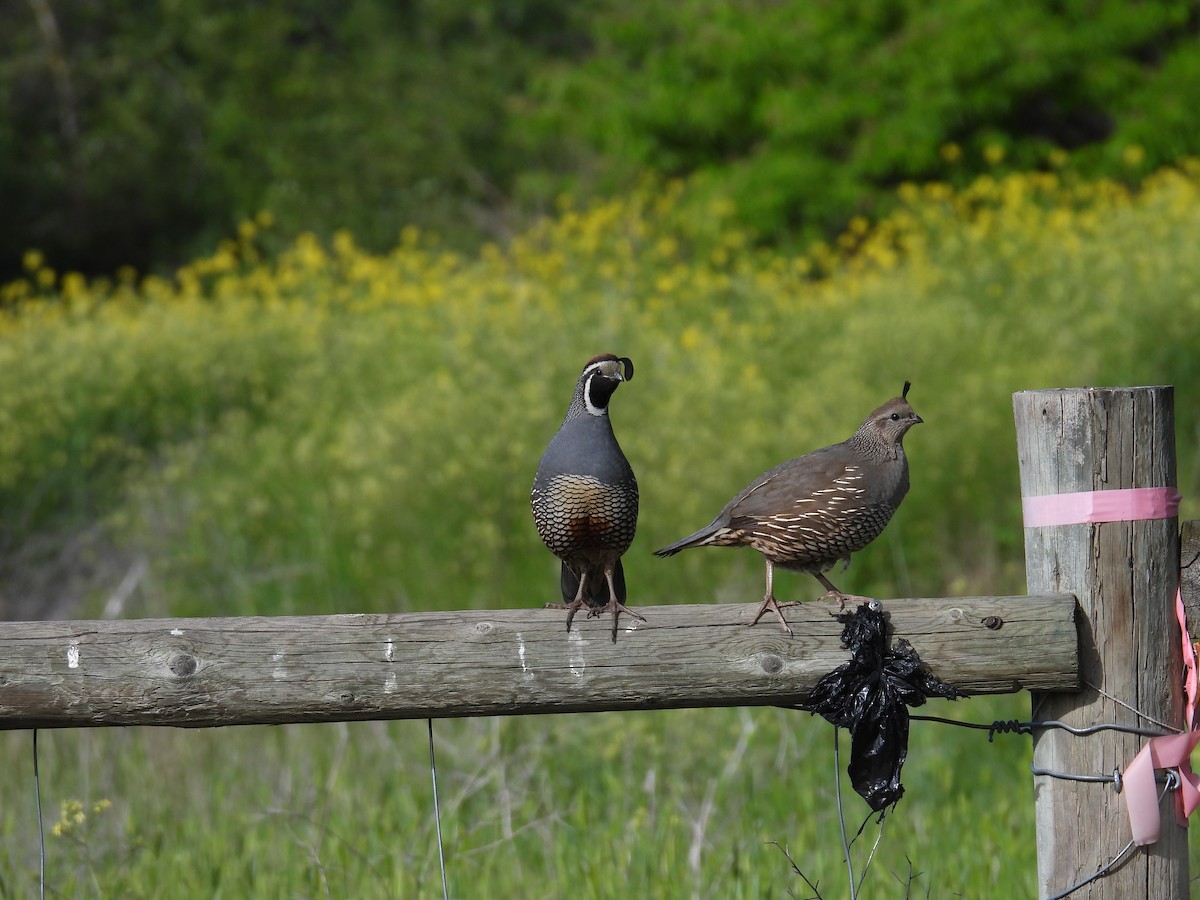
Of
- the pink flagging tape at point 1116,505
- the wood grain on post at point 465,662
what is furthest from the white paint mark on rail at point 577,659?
the pink flagging tape at point 1116,505

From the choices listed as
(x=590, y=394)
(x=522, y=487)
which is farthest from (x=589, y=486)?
(x=522, y=487)

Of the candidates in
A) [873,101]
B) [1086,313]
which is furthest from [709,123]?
[1086,313]

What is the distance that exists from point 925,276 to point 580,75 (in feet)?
23.7

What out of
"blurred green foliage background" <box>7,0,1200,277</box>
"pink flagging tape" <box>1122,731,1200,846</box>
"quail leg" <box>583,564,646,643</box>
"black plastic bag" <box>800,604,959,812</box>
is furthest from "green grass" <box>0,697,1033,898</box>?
"blurred green foliage background" <box>7,0,1200,277</box>

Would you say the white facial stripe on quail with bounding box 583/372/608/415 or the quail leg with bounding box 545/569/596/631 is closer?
the quail leg with bounding box 545/569/596/631

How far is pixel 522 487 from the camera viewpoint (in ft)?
20.2

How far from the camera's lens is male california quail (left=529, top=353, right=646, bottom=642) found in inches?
105

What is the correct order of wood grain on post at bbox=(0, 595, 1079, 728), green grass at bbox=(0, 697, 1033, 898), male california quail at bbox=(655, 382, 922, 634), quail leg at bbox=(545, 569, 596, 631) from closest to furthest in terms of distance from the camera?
wood grain on post at bbox=(0, 595, 1079, 728)
quail leg at bbox=(545, 569, 596, 631)
male california quail at bbox=(655, 382, 922, 634)
green grass at bbox=(0, 697, 1033, 898)

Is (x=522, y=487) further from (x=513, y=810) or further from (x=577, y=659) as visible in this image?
(x=577, y=659)

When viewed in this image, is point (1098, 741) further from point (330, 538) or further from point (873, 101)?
point (873, 101)

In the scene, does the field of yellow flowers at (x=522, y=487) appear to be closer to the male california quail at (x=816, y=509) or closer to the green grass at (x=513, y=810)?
the green grass at (x=513, y=810)

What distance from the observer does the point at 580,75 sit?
15.2 m

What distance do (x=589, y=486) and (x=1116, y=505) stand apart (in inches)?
36.6

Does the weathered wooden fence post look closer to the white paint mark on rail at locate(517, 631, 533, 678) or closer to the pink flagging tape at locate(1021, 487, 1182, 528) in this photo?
the pink flagging tape at locate(1021, 487, 1182, 528)
